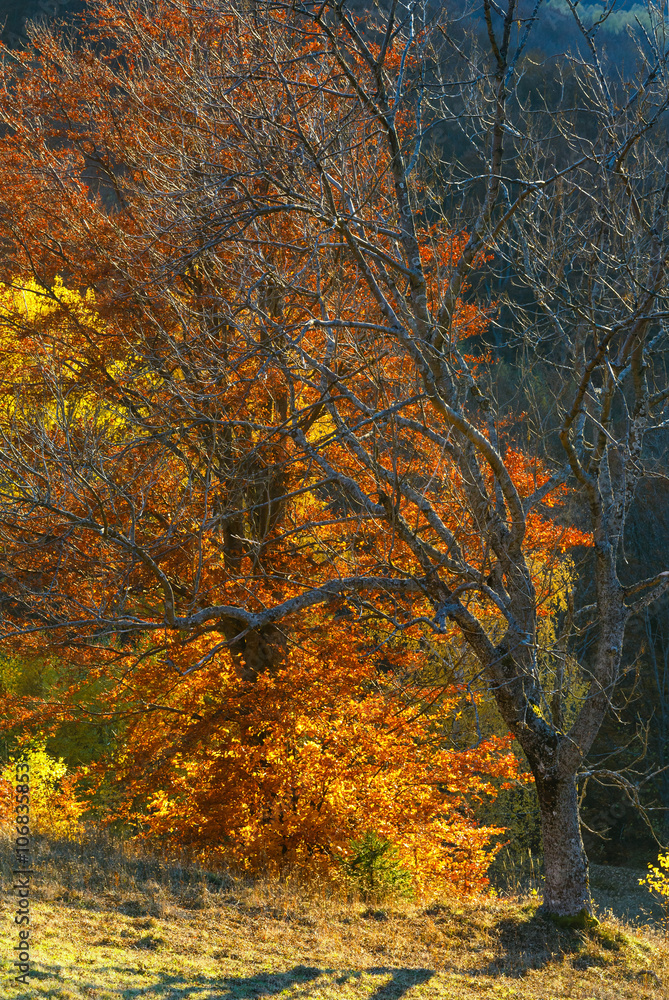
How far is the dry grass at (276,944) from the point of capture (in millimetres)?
5023

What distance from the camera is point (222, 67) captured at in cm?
651

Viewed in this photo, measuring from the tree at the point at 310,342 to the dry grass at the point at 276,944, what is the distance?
80 centimetres

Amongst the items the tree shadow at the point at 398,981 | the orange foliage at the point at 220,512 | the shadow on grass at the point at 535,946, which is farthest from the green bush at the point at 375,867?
the tree shadow at the point at 398,981

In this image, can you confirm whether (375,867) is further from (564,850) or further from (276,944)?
(276,944)

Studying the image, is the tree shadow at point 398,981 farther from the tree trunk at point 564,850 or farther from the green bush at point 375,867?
the green bush at point 375,867

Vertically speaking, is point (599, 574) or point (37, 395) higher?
point (37, 395)

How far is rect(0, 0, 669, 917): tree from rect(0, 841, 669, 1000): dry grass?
798 mm

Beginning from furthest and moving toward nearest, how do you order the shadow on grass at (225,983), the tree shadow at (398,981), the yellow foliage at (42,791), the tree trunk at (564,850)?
the yellow foliage at (42,791) < the tree trunk at (564,850) < the tree shadow at (398,981) < the shadow on grass at (225,983)

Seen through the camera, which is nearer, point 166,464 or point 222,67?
point 222,67

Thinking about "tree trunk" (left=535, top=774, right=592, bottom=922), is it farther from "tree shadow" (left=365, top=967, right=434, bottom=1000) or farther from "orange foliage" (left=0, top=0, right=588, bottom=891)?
"tree shadow" (left=365, top=967, right=434, bottom=1000)

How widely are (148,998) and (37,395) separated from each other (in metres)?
8.04

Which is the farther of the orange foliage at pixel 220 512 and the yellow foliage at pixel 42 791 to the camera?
the yellow foliage at pixel 42 791

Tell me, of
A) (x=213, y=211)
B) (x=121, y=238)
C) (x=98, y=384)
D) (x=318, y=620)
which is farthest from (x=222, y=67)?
(x=318, y=620)

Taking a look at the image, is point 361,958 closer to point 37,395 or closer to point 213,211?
point 213,211
